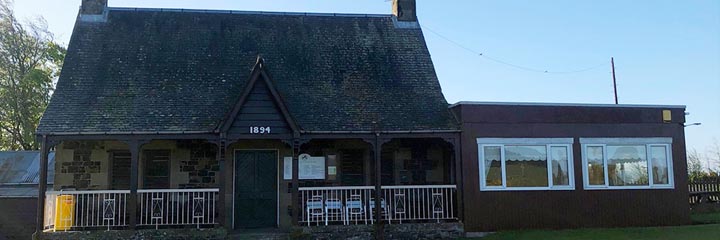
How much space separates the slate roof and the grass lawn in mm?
3028

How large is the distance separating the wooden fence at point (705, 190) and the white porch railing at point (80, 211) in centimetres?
1581

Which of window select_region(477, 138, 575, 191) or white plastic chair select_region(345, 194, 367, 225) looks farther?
window select_region(477, 138, 575, 191)

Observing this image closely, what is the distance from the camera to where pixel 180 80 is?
14.9 metres

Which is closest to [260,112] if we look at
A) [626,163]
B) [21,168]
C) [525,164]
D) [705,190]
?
[525,164]

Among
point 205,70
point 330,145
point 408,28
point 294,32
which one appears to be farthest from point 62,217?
point 408,28

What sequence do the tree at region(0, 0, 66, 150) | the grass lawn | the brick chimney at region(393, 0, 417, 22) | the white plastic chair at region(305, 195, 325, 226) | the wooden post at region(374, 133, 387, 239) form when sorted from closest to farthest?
the grass lawn → the wooden post at region(374, 133, 387, 239) → the white plastic chair at region(305, 195, 325, 226) → the brick chimney at region(393, 0, 417, 22) → the tree at region(0, 0, 66, 150)

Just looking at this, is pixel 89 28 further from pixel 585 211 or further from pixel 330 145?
pixel 585 211

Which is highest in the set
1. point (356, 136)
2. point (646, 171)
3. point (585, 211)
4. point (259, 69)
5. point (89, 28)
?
point (89, 28)

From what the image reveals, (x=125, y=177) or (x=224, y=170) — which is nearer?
(x=224, y=170)

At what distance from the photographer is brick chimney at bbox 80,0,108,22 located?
53.7 ft

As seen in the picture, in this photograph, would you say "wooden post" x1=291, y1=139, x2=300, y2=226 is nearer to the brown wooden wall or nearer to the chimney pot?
the brown wooden wall

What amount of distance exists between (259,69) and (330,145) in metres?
3.01

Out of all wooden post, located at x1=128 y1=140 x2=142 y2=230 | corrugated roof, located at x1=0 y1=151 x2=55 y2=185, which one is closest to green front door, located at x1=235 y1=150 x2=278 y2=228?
wooden post, located at x1=128 y1=140 x2=142 y2=230

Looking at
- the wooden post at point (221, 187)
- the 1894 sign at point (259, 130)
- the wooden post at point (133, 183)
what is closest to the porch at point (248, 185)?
the wooden post at point (221, 187)
